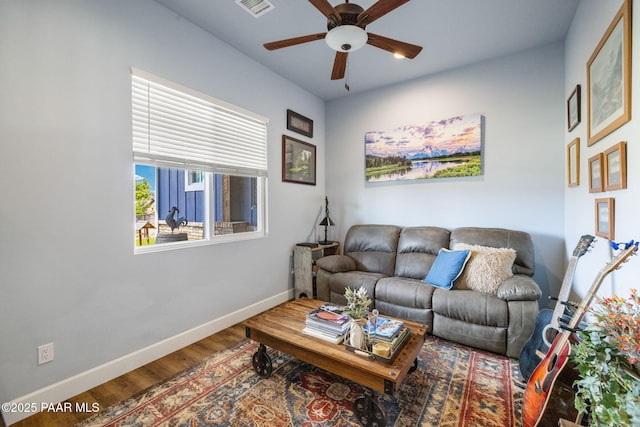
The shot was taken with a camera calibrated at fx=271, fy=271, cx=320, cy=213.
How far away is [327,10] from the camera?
164cm

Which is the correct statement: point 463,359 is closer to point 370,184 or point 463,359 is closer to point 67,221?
point 370,184

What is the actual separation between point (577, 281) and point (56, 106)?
4117mm

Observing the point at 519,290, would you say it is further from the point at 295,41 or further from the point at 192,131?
the point at 192,131

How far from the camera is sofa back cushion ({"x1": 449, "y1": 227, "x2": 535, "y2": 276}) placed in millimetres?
2703

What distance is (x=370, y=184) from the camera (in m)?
3.96

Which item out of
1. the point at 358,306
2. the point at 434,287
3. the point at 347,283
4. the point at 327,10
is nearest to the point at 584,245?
the point at 434,287

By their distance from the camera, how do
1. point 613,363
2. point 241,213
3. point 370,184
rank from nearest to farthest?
point 613,363 → point 241,213 → point 370,184

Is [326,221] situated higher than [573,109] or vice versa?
[573,109]

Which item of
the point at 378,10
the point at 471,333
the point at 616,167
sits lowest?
the point at 471,333

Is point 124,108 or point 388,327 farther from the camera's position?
point 124,108

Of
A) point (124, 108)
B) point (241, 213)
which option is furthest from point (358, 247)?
point (124, 108)

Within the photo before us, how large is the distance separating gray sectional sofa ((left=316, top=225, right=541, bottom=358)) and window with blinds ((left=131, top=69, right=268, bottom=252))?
127cm

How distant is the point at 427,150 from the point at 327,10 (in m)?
2.31

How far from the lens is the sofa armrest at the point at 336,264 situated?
322cm
